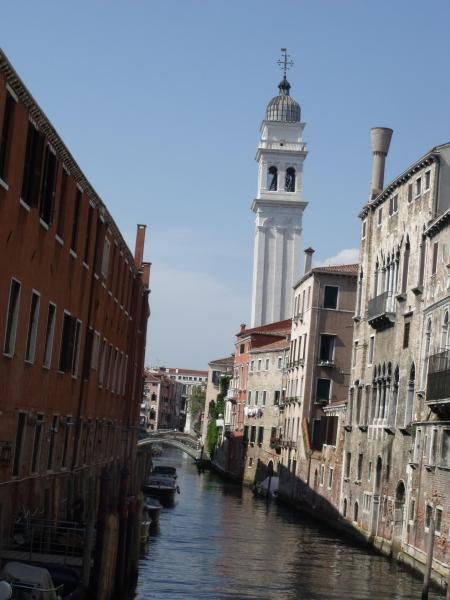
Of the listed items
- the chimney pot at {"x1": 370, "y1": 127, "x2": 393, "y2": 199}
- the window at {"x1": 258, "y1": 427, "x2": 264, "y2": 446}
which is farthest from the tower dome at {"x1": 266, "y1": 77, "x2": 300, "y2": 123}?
the chimney pot at {"x1": 370, "y1": 127, "x2": 393, "y2": 199}

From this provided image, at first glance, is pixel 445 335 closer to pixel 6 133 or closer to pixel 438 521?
pixel 438 521

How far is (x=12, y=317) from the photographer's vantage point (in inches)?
779

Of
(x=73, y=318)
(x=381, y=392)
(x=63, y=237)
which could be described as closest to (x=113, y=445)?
(x=381, y=392)

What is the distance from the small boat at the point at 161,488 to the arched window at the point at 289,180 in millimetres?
51949

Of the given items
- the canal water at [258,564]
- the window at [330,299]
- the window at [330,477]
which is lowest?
the canal water at [258,564]

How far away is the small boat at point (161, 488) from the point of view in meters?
50.4

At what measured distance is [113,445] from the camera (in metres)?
39.0

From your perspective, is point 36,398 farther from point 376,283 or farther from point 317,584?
point 376,283

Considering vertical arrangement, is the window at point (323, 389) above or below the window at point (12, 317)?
above

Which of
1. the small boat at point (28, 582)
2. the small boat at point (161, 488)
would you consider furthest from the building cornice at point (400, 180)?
the small boat at point (28, 582)

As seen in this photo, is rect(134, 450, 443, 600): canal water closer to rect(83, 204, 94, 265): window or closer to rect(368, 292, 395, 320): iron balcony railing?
rect(83, 204, 94, 265): window

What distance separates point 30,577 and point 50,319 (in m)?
7.91

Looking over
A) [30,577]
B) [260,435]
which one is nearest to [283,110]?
[260,435]

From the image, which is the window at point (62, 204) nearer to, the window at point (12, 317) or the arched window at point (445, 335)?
the window at point (12, 317)
